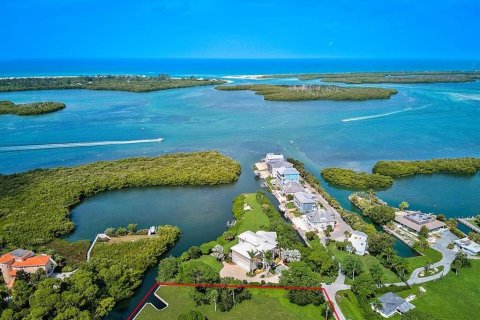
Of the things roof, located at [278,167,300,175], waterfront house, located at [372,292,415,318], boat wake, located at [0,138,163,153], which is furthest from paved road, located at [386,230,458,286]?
boat wake, located at [0,138,163,153]

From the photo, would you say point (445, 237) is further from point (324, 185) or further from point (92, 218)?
point (92, 218)

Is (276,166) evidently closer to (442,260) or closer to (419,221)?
(419,221)

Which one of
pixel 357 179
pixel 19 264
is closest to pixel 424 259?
pixel 357 179

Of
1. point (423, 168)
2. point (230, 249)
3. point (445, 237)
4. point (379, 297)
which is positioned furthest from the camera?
point (423, 168)

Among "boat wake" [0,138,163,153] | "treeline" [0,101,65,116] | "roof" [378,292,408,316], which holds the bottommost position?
"roof" [378,292,408,316]

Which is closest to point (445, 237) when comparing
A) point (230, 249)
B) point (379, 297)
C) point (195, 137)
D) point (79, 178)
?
point (379, 297)

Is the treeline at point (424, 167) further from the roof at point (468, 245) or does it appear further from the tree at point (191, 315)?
the tree at point (191, 315)

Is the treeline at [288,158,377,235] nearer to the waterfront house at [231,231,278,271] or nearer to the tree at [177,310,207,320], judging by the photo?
the waterfront house at [231,231,278,271]

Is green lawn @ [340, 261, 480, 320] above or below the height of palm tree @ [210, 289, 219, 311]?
below
